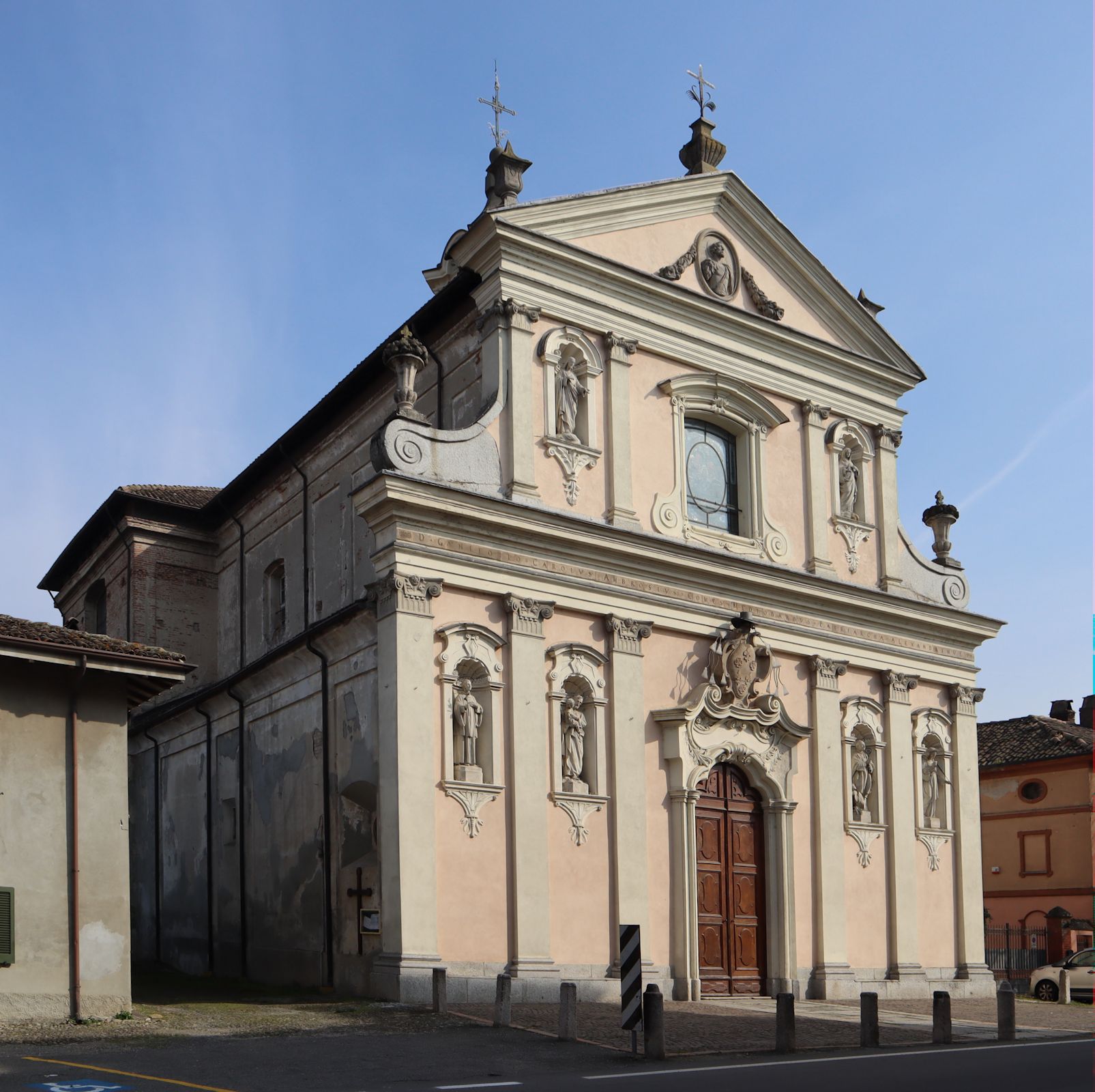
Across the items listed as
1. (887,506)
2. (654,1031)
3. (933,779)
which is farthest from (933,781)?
(654,1031)

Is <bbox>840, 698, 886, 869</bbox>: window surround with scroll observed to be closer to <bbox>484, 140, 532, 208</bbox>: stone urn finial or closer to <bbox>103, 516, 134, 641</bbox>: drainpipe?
<bbox>484, 140, 532, 208</bbox>: stone urn finial

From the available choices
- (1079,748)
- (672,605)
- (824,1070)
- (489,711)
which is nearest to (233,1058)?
(824,1070)

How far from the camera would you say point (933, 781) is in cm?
2594

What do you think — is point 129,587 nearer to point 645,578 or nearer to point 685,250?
point 645,578

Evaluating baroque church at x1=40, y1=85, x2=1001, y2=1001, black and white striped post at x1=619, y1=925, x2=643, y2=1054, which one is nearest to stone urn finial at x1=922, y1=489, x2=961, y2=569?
baroque church at x1=40, y1=85, x2=1001, y2=1001

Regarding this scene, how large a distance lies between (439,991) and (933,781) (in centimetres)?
1194

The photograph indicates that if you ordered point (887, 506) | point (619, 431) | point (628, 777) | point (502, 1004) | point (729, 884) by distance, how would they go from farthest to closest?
point (887, 506) < point (729, 884) < point (619, 431) < point (628, 777) < point (502, 1004)

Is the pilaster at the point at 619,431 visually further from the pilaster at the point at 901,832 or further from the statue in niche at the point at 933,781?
the statue in niche at the point at 933,781

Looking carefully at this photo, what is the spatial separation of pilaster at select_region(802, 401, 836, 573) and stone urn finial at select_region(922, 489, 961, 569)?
3.16m

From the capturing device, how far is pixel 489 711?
1994 centimetres

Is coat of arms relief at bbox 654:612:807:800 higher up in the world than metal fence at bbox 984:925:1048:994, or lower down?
higher up

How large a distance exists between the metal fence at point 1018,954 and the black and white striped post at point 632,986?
66.4 ft

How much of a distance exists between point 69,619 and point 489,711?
67.6 feet

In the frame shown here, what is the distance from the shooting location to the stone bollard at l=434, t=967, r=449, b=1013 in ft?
56.3
